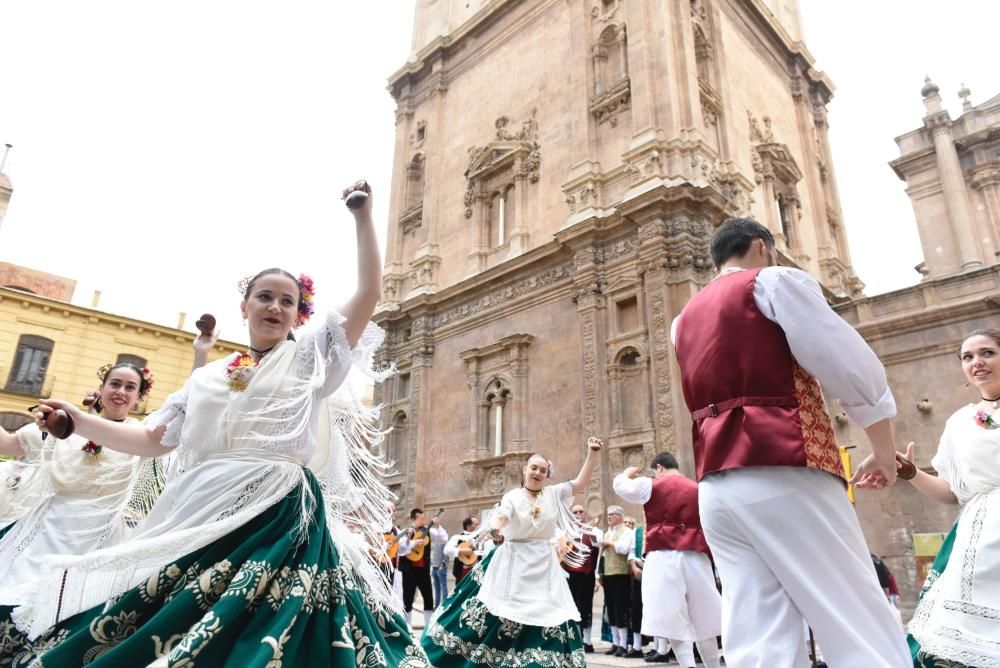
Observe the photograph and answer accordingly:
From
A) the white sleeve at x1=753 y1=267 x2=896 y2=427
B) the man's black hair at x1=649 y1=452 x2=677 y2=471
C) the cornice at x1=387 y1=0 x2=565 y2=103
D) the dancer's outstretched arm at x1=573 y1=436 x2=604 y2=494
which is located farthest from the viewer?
the cornice at x1=387 y1=0 x2=565 y2=103

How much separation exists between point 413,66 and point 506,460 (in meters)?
15.7

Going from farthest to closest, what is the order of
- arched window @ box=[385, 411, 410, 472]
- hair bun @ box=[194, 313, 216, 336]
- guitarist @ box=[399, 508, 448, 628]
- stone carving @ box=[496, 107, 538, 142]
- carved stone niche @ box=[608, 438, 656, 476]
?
arched window @ box=[385, 411, 410, 472] → stone carving @ box=[496, 107, 538, 142] → carved stone niche @ box=[608, 438, 656, 476] → guitarist @ box=[399, 508, 448, 628] → hair bun @ box=[194, 313, 216, 336]

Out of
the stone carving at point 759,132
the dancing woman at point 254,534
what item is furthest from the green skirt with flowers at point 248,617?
the stone carving at point 759,132

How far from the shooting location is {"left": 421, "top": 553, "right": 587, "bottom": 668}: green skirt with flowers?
5.09 m

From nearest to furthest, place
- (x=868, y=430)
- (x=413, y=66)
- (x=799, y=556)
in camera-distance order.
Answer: (x=799, y=556), (x=868, y=430), (x=413, y=66)

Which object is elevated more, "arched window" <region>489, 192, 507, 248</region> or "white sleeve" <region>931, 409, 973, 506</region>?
"arched window" <region>489, 192, 507, 248</region>

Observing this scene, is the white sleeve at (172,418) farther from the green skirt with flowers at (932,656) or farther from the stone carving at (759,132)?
the stone carving at (759,132)

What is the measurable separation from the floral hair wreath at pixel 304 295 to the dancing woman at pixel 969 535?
8.10 feet

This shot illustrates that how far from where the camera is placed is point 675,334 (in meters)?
2.95

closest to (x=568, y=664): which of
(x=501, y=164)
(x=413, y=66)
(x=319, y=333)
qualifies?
(x=319, y=333)

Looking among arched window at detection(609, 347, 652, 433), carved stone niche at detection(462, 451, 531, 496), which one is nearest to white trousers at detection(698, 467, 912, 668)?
arched window at detection(609, 347, 652, 433)

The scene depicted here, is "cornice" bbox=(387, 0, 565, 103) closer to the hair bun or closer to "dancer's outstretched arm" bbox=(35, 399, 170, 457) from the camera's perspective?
the hair bun

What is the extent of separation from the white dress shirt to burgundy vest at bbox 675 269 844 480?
56 mm

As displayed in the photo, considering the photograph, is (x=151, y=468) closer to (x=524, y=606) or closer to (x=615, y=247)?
(x=524, y=606)
